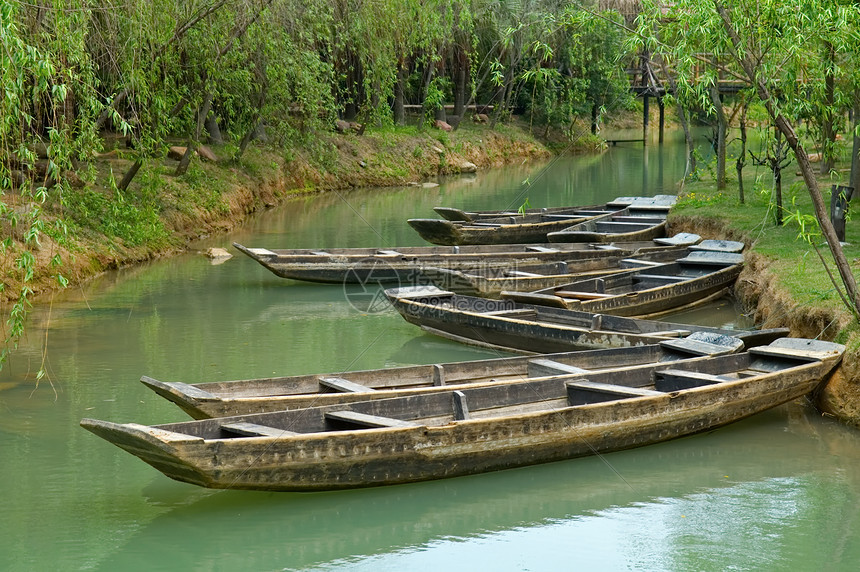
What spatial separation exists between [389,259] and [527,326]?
3934 millimetres

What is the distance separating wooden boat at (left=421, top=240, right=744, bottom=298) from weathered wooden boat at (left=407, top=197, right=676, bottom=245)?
223cm

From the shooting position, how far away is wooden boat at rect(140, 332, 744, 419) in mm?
6465

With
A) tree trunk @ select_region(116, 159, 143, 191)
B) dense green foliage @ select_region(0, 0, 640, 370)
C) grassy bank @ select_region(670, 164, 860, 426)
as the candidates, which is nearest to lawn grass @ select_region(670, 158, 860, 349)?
grassy bank @ select_region(670, 164, 860, 426)

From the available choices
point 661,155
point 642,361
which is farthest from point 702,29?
point 661,155

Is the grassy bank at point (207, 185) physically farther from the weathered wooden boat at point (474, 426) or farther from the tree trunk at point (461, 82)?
the weathered wooden boat at point (474, 426)

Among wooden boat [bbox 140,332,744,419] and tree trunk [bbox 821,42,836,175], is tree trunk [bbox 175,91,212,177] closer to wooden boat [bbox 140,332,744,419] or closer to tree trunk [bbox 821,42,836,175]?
tree trunk [bbox 821,42,836,175]

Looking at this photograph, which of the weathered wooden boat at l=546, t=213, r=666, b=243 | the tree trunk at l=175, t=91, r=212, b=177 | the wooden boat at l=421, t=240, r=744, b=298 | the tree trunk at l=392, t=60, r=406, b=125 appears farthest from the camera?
the tree trunk at l=392, t=60, r=406, b=125

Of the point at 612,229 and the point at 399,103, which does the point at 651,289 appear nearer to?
the point at 612,229

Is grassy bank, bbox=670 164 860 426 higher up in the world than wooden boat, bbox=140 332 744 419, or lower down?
higher up

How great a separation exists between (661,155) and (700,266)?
23.3 meters

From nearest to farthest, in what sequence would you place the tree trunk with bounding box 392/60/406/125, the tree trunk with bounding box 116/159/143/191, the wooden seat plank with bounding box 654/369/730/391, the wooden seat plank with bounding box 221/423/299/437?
the wooden seat plank with bounding box 221/423/299/437
the wooden seat plank with bounding box 654/369/730/391
the tree trunk with bounding box 116/159/143/191
the tree trunk with bounding box 392/60/406/125

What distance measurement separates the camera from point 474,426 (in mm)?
6281

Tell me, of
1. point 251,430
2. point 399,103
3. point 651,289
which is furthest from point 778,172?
point 399,103

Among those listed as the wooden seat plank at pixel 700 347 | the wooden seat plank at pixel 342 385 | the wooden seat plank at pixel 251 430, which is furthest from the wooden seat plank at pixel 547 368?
the wooden seat plank at pixel 251 430
